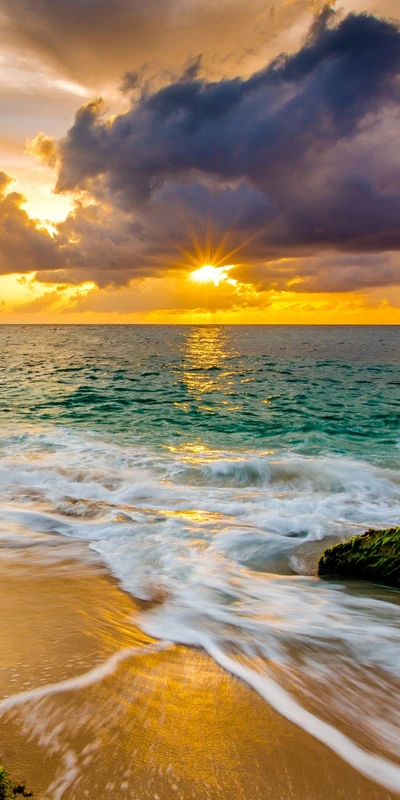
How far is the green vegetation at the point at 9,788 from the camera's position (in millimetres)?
1926

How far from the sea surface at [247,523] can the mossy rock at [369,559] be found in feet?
0.62

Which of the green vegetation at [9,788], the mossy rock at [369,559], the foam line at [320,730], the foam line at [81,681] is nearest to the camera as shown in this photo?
the green vegetation at [9,788]

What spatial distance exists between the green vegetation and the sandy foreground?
0.06m

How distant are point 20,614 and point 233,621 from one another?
189cm

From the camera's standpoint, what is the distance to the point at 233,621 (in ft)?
13.4

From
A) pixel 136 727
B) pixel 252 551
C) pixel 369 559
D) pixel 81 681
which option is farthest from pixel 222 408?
pixel 136 727

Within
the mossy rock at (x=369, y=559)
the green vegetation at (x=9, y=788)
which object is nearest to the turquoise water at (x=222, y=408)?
the mossy rock at (x=369, y=559)

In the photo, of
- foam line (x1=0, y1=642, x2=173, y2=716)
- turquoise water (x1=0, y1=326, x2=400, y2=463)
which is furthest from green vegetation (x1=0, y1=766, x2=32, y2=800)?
turquoise water (x1=0, y1=326, x2=400, y2=463)

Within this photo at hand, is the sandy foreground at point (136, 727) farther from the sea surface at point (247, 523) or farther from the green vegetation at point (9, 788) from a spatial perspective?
the sea surface at point (247, 523)

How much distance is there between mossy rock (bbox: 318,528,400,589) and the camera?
486 cm

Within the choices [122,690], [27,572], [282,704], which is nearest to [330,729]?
[282,704]

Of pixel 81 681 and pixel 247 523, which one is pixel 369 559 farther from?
pixel 81 681

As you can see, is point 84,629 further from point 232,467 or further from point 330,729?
point 232,467

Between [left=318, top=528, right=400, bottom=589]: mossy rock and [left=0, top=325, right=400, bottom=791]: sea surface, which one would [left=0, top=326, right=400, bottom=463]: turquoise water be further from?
[left=318, top=528, right=400, bottom=589]: mossy rock
